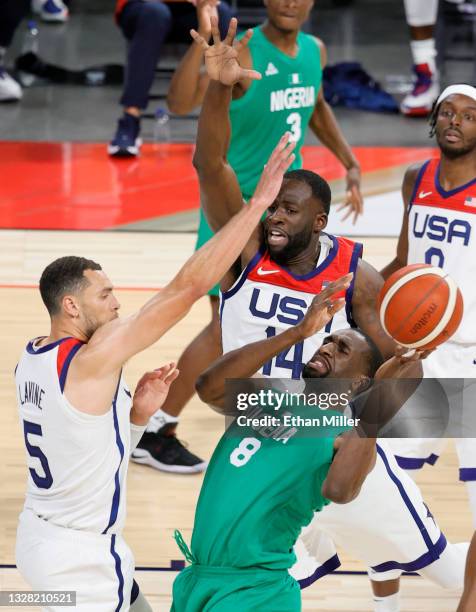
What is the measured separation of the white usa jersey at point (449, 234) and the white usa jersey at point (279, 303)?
0.67 metres

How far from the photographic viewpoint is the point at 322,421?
418 centimetres

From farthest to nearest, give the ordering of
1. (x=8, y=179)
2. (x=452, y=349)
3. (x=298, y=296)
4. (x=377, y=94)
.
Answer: (x=377, y=94)
(x=8, y=179)
(x=452, y=349)
(x=298, y=296)

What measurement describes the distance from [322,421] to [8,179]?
23.7 ft

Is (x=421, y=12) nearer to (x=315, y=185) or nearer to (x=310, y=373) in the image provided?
(x=315, y=185)

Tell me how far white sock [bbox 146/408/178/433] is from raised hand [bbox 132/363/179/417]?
205cm

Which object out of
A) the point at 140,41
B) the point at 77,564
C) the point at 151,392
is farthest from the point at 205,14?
the point at 140,41

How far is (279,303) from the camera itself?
15.1 feet

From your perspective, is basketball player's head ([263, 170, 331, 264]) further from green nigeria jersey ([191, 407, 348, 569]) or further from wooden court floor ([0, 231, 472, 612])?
wooden court floor ([0, 231, 472, 612])

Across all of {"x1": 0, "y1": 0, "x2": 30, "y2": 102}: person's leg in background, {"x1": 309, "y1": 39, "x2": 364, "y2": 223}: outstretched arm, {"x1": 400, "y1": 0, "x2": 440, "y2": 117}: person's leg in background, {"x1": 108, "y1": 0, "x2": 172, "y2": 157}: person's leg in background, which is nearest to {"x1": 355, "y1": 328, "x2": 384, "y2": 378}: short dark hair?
{"x1": 309, "y1": 39, "x2": 364, "y2": 223}: outstretched arm

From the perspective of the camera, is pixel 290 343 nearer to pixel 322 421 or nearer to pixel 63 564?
pixel 322 421

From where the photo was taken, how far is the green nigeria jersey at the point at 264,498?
4.04m

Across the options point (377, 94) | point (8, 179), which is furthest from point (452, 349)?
point (377, 94)

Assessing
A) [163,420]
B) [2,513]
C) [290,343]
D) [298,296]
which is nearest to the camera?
[290,343]

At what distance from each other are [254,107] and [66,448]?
2902 mm
